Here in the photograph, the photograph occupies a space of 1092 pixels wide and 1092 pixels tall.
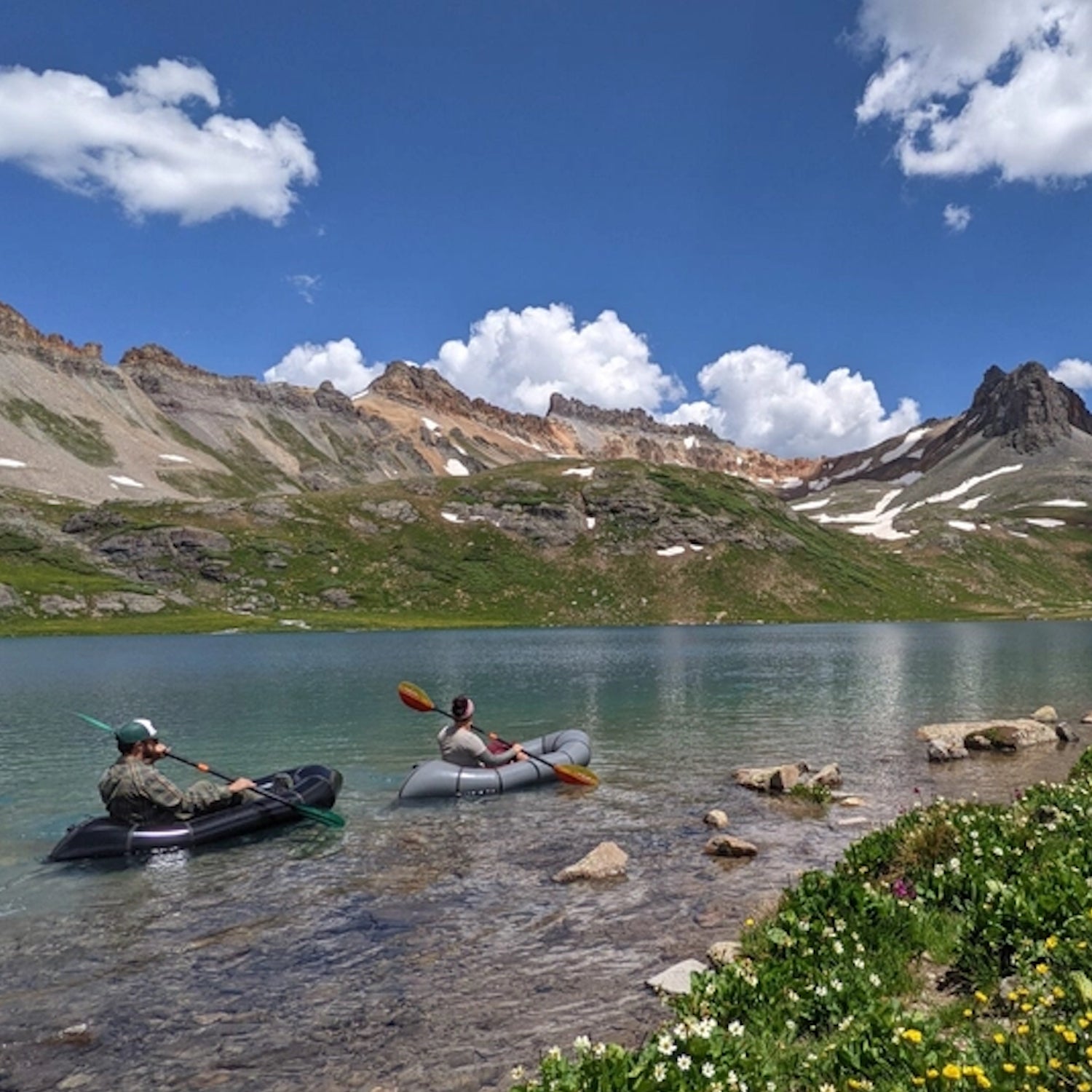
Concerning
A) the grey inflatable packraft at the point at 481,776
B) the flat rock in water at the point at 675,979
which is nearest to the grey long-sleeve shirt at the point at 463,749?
the grey inflatable packraft at the point at 481,776

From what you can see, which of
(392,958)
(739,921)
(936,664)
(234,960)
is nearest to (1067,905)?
(739,921)

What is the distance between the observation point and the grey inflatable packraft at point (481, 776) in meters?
25.0

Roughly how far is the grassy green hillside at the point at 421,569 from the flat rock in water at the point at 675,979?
135934 mm

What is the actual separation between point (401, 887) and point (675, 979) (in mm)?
7594

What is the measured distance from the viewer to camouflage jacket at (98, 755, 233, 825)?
65.9 ft

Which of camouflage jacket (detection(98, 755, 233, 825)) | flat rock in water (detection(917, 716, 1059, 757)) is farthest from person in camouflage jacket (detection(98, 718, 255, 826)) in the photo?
flat rock in water (detection(917, 716, 1059, 757))

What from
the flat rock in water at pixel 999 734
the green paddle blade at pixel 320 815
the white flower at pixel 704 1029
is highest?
the white flower at pixel 704 1029

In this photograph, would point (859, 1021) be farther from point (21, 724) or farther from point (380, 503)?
point (380, 503)

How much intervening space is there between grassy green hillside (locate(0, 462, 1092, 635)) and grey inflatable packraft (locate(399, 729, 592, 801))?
120 m

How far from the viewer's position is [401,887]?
55.1 ft

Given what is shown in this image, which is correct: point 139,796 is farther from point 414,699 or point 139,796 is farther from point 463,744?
point 414,699

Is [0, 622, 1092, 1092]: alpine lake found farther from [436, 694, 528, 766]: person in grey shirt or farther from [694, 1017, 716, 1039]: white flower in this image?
[694, 1017, 716, 1039]: white flower

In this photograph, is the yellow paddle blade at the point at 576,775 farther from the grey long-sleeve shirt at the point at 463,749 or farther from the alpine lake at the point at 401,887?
the grey long-sleeve shirt at the point at 463,749

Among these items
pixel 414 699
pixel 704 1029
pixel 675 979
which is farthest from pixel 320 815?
pixel 704 1029
